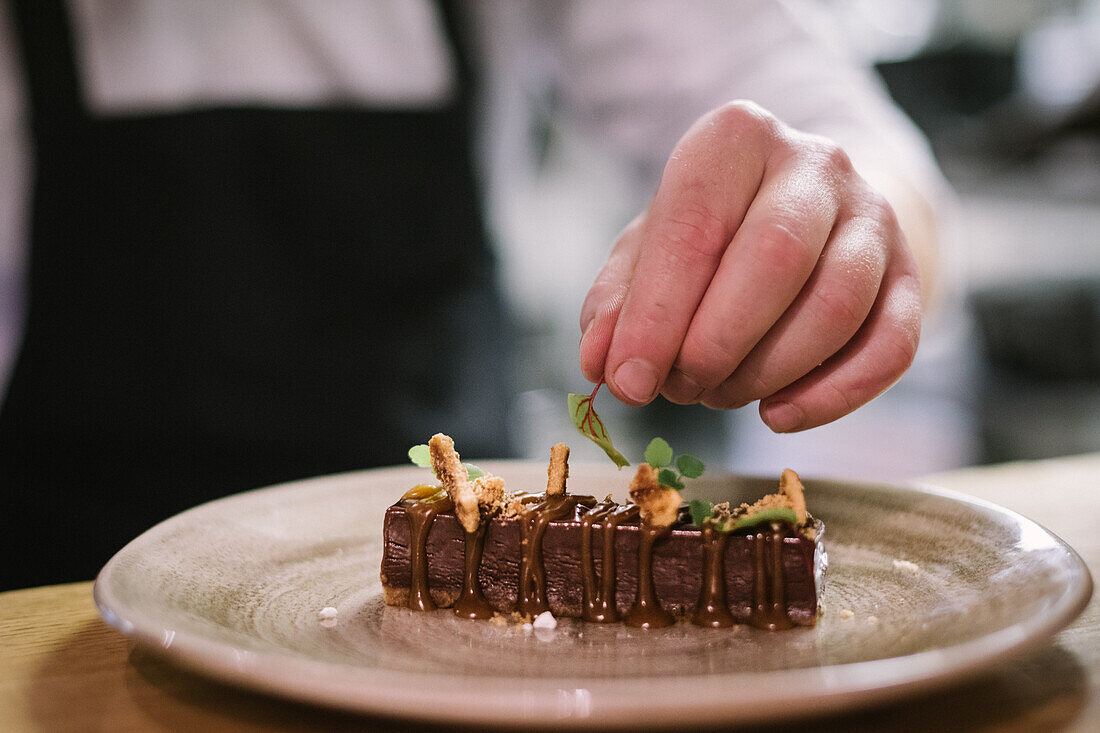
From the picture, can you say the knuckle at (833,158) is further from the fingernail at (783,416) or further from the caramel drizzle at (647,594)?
the caramel drizzle at (647,594)

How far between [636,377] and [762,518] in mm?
277

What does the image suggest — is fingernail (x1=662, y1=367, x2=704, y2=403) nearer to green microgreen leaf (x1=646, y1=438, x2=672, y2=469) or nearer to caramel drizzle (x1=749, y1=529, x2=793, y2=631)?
green microgreen leaf (x1=646, y1=438, x2=672, y2=469)

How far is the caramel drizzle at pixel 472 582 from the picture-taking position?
4.24 ft

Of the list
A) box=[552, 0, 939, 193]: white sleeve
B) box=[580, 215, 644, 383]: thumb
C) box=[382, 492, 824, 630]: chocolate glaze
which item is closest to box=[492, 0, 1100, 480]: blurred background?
box=[552, 0, 939, 193]: white sleeve

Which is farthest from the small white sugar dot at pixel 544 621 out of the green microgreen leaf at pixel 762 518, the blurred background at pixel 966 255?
the blurred background at pixel 966 255

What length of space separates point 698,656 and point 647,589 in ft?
0.64

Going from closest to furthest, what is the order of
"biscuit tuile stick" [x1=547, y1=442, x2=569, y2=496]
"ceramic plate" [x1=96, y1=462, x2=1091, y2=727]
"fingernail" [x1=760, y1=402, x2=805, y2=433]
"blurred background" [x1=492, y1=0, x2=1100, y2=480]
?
"ceramic plate" [x1=96, y1=462, x2=1091, y2=727], "fingernail" [x1=760, y1=402, x2=805, y2=433], "biscuit tuile stick" [x1=547, y1=442, x2=569, y2=496], "blurred background" [x1=492, y1=0, x2=1100, y2=480]

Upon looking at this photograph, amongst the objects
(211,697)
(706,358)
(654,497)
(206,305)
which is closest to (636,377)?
(706,358)

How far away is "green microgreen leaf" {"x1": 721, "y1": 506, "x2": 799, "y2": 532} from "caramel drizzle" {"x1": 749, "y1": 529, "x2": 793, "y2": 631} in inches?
0.7

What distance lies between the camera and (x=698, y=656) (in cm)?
106

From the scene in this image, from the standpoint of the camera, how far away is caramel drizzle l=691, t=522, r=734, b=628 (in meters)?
1.23

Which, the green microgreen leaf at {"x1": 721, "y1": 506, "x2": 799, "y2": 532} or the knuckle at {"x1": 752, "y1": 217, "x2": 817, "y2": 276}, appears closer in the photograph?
the knuckle at {"x1": 752, "y1": 217, "x2": 817, "y2": 276}

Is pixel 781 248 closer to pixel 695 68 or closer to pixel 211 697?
pixel 211 697

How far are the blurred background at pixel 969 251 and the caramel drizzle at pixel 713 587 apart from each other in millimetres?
3637
